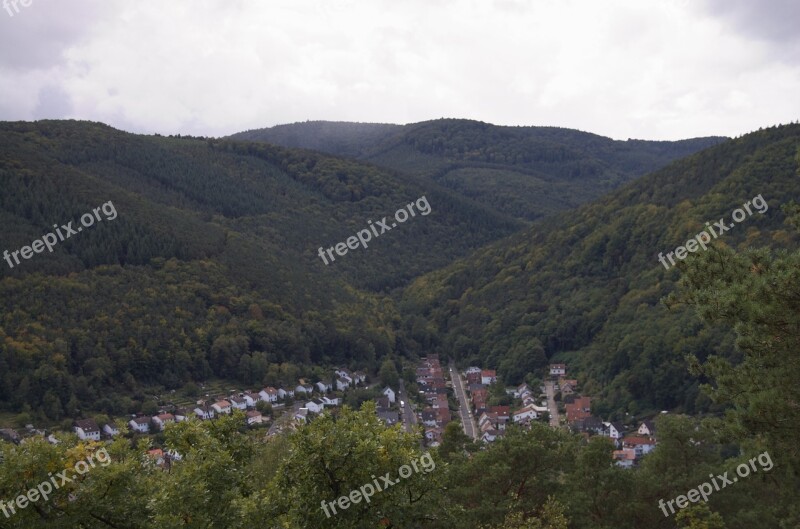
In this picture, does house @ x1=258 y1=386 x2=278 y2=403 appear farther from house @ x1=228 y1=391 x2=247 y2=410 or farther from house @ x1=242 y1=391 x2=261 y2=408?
house @ x1=228 y1=391 x2=247 y2=410

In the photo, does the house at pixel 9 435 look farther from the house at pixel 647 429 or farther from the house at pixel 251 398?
the house at pixel 647 429

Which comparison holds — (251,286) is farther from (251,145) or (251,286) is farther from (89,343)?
(251,145)

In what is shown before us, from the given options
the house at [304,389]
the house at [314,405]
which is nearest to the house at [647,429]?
the house at [314,405]

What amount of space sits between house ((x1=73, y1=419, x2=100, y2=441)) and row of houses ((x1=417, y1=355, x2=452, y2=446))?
20.5 m

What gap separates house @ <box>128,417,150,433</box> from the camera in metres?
43.7

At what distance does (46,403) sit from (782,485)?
145 feet

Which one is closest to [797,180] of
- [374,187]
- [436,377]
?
[436,377]

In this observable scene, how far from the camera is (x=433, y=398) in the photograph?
5806cm

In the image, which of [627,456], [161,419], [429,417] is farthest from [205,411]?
[627,456]

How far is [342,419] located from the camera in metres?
10.6

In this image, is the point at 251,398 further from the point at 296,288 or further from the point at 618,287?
the point at 618,287

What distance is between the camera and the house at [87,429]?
39.7m

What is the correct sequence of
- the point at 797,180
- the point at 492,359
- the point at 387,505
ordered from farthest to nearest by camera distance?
the point at 492,359
the point at 797,180
the point at 387,505

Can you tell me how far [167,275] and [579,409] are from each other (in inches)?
1642
